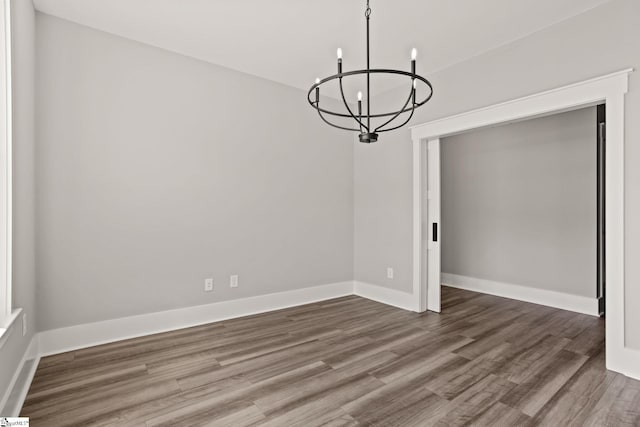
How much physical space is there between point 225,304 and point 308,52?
2.82 m

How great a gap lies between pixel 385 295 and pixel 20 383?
11.7ft

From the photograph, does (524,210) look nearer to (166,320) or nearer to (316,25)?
(316,25)

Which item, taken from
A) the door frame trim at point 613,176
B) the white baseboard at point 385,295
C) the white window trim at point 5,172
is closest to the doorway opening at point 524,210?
the white baseboard at point 385,295

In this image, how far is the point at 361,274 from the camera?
4.75 meters

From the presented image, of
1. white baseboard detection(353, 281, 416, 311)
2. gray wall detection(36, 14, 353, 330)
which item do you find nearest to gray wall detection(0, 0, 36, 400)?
gray wall detection(36, 14, 353, 330)

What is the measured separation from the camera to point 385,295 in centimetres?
438

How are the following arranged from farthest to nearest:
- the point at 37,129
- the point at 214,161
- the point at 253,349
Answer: the point at 214,161, the point at 253,349, the point at 37,129

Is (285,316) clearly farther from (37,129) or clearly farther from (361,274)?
(37,129)

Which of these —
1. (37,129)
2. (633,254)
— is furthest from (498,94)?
(37,129)

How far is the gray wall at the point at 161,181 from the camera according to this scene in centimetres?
281

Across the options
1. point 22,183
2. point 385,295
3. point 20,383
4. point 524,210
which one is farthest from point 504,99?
point 20,383

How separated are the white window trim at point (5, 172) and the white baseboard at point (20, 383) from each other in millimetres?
403

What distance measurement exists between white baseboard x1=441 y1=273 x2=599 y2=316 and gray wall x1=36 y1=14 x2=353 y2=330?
→ 2303mm

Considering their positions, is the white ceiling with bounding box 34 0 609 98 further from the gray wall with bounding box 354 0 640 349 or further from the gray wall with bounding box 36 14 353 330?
the gray wall with bounding box 36 14 353 330
